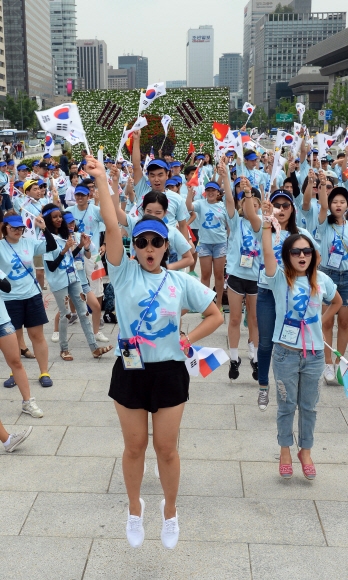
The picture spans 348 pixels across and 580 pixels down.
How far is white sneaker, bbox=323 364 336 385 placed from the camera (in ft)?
22.2

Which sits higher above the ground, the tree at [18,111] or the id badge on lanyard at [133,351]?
the tree at [18,111]

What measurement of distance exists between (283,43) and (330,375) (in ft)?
578

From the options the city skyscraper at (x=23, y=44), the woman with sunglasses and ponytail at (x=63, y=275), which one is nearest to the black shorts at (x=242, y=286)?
the woman with sunglasses and ponytail at (x=63, y=275)

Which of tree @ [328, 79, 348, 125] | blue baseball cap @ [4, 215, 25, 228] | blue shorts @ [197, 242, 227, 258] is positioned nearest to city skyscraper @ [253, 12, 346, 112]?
tree @ [328, 79, 348, 125]

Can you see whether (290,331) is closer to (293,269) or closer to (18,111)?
(293,269)

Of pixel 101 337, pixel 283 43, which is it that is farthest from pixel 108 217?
pixel 283 43

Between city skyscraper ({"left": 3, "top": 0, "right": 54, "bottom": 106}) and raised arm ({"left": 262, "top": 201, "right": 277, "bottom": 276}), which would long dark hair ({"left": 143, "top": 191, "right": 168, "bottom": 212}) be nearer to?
raised arm ({"left": 262, "top": 201, "right": 277, "bottom": 276})

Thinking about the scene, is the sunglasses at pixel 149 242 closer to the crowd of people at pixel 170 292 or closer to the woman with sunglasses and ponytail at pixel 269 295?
the crowd of people at pixel 170 292

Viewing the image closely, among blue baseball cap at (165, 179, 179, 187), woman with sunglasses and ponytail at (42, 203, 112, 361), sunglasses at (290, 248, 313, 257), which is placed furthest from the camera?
blue baseball cap at (165, 179, 179, 187)

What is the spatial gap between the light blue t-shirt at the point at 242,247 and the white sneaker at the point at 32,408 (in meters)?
2.28

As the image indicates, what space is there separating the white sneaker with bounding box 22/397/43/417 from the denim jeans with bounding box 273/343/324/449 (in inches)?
89.1

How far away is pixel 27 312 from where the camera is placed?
20.7 feet

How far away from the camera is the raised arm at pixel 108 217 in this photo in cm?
342

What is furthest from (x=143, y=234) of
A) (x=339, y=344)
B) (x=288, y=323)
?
(x=339, y=344)
